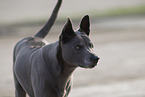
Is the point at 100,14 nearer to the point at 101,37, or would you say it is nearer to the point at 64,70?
the point at 101,37

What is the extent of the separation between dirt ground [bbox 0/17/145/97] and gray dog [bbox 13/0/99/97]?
2.69 m

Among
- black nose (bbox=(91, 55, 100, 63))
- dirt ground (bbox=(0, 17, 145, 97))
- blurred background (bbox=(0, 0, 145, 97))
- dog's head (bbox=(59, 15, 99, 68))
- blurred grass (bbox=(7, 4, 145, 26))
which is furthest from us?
blurred grass (bbox=(7, 4, 145, 26))

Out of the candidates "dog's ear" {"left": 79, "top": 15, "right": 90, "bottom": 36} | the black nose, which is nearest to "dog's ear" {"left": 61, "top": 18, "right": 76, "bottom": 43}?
"dog's ear" {"left": 79, "top": 15, "right": 90, "bottom": 36}

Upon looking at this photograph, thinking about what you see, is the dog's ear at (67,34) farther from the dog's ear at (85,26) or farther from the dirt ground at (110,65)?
the dirt ground at (110,65)

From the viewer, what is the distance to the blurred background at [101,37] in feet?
27.0

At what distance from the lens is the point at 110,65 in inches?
399

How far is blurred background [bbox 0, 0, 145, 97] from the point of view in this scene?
824 cm

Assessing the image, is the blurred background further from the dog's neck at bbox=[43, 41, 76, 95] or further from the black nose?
the black nose

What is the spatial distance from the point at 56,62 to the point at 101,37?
10050 millimetres

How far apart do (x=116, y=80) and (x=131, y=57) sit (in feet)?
8.15

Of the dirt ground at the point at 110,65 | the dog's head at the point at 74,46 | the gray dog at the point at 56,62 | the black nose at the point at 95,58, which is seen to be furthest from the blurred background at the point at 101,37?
the black nose at the point at 95,58

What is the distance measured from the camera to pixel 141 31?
1527cm

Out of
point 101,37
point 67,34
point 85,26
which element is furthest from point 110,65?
point 67,34

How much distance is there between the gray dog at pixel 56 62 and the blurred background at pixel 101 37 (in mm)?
2697
